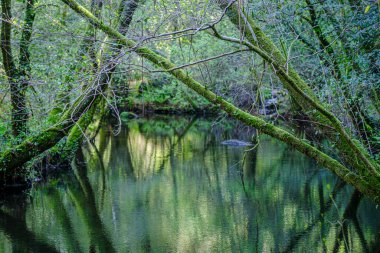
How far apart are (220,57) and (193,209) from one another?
3.91 meters

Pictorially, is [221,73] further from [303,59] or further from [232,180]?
[303,59]

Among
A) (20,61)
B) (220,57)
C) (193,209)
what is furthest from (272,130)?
(20,61)

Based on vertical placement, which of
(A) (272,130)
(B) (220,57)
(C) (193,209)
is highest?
(B) (220,57)

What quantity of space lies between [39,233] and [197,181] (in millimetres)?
5701

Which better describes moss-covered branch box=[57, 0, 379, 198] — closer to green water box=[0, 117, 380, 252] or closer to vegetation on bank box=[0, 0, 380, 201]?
vegetation on bank box=[0, 0, 380, 201]

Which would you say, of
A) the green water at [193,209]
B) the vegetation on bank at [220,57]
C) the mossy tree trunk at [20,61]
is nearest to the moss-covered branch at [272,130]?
the vegetation on bank at [220,57]

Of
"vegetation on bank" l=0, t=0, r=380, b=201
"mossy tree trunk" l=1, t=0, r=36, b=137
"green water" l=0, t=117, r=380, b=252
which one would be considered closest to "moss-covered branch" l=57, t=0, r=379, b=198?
"vegetation on bank" l=0, t=0, r=380, b=201

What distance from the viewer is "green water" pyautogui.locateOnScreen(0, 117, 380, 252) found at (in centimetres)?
952

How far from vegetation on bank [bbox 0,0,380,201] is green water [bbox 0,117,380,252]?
1.42m

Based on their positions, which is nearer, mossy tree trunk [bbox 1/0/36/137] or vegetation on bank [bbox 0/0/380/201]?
vegetation on bank [bbox 0/0/380/201]

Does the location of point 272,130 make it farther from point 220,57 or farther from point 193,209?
point 193,209

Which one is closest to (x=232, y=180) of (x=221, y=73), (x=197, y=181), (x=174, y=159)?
(x=197, y=181)

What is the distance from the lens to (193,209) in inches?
466

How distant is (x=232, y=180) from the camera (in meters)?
14.8
